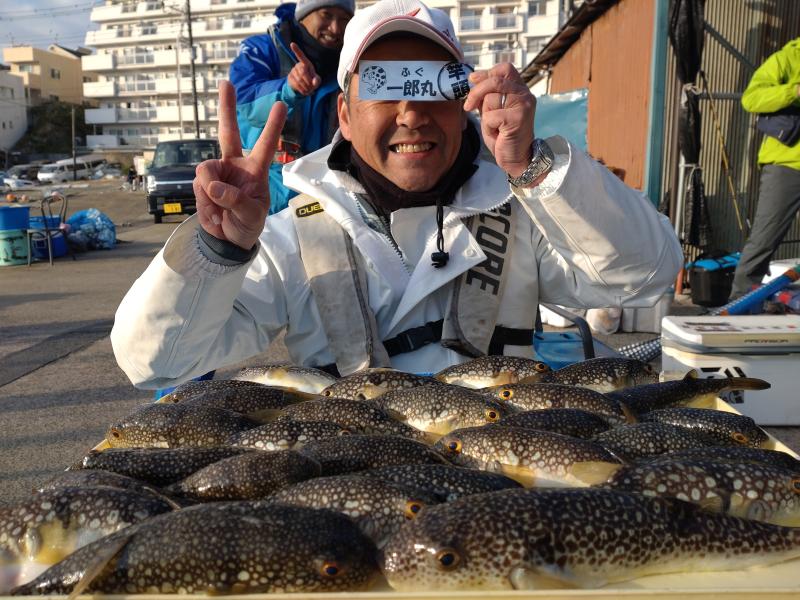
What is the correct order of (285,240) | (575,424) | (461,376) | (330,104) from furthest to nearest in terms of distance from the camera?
(330,104)
(285,240)
(461,376)
(575,424)

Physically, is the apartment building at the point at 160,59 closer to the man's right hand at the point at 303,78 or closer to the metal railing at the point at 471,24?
the metal railing at the point at 471,24

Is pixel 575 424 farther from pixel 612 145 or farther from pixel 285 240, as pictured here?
pixel 612 145

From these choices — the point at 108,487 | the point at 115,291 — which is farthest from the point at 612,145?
the point at 108,487

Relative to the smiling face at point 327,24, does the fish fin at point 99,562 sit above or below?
below

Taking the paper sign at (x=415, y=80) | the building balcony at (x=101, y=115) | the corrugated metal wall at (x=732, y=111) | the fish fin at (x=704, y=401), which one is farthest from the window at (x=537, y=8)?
the fish fin at (x=704, y=401)

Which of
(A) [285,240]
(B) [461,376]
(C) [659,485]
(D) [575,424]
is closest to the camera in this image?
(C) [659,485]

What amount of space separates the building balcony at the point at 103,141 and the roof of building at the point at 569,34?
63.5m

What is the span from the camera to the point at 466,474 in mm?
1533

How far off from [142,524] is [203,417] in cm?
62

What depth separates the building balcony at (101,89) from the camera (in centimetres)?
7138

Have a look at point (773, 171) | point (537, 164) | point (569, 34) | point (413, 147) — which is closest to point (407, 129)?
point (413, 147)

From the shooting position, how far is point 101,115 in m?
71.5

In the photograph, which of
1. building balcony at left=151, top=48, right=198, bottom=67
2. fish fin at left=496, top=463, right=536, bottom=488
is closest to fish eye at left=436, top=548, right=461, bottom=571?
fish fin at left=496, top=463, right=536, bottom=488

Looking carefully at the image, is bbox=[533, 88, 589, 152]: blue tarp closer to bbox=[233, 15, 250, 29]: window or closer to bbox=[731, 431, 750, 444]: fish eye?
bbox=[731, 431, 750, 444]: fish eye
